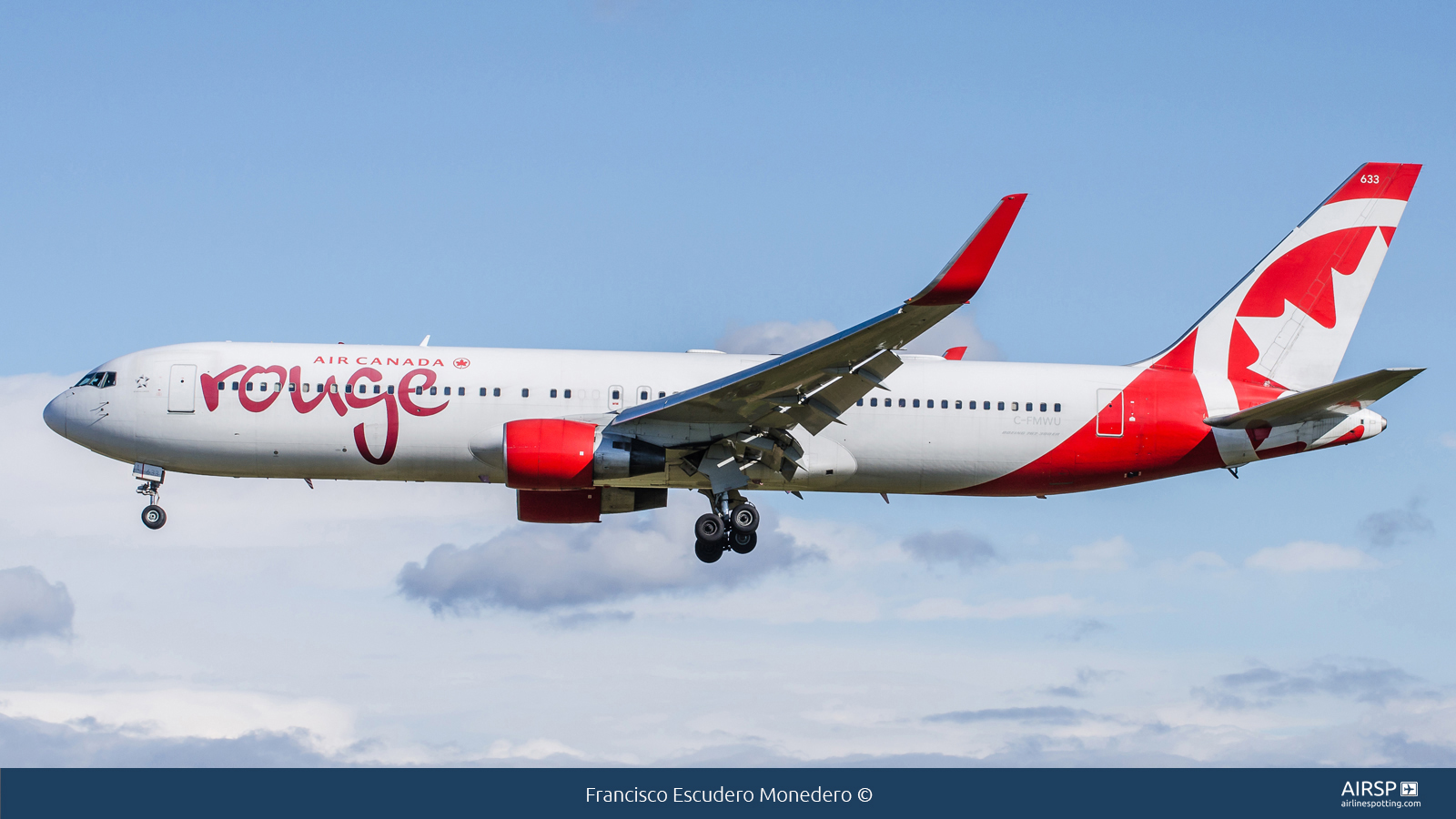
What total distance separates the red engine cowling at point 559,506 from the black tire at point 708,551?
2961 mm

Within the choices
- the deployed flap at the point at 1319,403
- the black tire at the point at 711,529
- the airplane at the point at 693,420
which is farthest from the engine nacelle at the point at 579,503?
the deployed flap at the point at 1319,403

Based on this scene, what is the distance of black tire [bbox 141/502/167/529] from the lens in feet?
94.5

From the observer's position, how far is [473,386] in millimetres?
27547

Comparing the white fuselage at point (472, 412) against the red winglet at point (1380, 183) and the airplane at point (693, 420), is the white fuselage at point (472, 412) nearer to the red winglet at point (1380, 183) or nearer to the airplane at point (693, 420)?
the airplane at point (693, 420)

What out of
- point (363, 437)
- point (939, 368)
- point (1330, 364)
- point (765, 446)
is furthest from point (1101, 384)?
point (363, 437)

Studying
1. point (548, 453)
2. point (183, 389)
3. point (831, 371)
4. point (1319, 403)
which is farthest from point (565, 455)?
point (1319, 403)

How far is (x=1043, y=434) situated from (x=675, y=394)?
8.22 meters

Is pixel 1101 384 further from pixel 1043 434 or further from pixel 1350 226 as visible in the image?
pixel 1350 226

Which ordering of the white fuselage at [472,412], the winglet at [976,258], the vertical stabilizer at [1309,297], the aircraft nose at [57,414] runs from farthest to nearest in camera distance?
the vertical stabilizer at [1309,297] → the aircraft nose at [57,414] → the white fuselage at [472,412] → the winglet at [976,258]

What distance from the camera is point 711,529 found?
28.4m

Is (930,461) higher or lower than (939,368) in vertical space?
lower

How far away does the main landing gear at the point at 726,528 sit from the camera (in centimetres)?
2839

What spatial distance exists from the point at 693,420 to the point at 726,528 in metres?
3.04

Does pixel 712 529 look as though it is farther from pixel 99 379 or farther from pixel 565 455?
pixel 99 379
